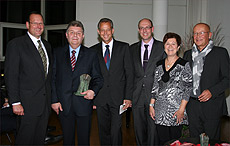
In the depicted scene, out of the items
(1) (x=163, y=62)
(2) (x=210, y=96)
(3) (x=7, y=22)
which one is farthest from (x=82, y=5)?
(2) (x=210, y=96)

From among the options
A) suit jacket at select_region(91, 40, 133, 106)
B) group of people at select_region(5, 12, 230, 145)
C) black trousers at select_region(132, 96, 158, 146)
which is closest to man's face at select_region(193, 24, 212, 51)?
group of people at select_region(5, 12, 230, 145)

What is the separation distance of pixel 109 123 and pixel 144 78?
78 centimetres

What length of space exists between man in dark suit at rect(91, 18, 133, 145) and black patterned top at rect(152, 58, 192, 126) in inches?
22.1

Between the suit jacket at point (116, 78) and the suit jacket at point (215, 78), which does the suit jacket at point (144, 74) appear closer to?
the suit jacket at point (116, 78)

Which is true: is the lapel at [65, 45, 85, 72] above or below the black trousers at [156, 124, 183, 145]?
above

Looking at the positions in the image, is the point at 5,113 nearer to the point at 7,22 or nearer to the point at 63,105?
the point at 63,105

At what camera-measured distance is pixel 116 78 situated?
304 centimetres

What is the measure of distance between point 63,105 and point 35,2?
19.8 feet

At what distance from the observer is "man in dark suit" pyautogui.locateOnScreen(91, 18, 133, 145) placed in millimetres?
3037

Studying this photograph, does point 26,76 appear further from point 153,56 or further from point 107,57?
point 153,56

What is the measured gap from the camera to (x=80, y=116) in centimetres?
277

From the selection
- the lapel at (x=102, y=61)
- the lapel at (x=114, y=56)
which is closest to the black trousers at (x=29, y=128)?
the lapel at (x=102, y=61)

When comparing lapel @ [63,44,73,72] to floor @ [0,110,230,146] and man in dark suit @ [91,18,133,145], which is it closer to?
man in dark suit @ [91,18,133,145]

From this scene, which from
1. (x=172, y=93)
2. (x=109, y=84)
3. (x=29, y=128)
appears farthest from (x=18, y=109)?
(x=172, y=93)
